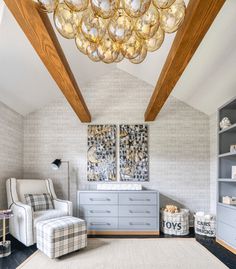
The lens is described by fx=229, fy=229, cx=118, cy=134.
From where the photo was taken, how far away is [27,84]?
3.62 meters

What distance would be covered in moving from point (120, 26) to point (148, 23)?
173mm

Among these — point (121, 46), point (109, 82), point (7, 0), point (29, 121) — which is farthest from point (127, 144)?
point (7, 0)

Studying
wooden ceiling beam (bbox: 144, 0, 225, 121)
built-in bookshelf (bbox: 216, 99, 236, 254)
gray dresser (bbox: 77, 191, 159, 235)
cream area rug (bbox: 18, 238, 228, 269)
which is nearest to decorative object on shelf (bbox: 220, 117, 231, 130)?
built-in bookshelf (bbox: 216, 99, 236, 254)

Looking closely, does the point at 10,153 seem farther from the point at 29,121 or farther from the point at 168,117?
the point at 168,117

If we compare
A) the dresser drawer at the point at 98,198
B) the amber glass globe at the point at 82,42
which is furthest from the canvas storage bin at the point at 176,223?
the amber glass globe at the point at 82,42

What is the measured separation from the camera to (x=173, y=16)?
137 cm

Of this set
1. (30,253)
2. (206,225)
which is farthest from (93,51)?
(206,225)

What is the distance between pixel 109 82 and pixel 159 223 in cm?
284

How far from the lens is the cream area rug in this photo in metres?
2.72

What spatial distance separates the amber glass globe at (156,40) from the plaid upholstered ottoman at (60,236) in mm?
2409

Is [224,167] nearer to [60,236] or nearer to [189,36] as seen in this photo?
[189,36]

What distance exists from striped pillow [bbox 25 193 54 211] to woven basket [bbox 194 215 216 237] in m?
2.52

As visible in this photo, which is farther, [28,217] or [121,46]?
[28,217]

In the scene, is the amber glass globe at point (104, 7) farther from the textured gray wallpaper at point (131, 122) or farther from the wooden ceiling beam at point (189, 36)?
the textured gray wallpaper at point (131, 122)
